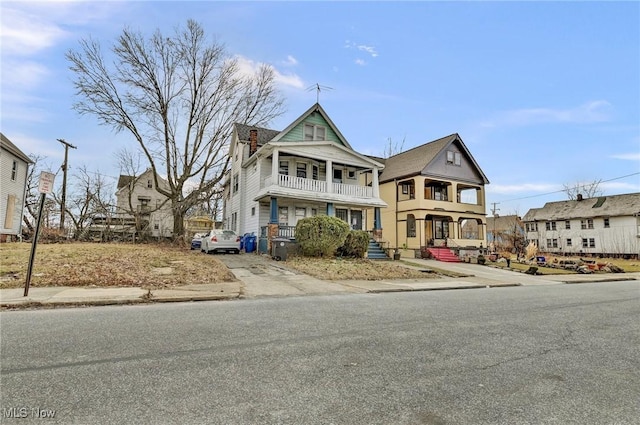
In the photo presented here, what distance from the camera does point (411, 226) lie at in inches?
1104

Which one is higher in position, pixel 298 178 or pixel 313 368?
pixel 298 178

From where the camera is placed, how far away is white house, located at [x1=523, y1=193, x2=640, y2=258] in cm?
3853

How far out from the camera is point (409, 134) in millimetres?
44281

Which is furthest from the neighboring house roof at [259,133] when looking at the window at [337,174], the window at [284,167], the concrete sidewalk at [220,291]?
the concrete sidewalk at [220,291]

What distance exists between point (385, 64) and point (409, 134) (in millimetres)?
28560

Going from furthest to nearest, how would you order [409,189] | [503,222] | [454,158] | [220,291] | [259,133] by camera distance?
[503,222], [454,158], [409,189], [259,133], [220,291]

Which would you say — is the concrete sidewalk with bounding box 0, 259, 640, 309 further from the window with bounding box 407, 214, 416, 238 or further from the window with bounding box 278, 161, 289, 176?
the window with bounding box 407, 214, 416, 238

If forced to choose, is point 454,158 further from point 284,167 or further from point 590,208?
point 590,208

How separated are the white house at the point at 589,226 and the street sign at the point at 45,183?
49416 mm

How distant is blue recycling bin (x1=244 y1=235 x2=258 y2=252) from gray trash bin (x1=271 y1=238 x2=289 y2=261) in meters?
4.54

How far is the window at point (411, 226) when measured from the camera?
1089 inches

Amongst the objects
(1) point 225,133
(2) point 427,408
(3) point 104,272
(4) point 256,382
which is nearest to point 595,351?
(2) point 427,408

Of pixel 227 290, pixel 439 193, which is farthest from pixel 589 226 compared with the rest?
pixel 227 290

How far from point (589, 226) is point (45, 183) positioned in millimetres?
52349
